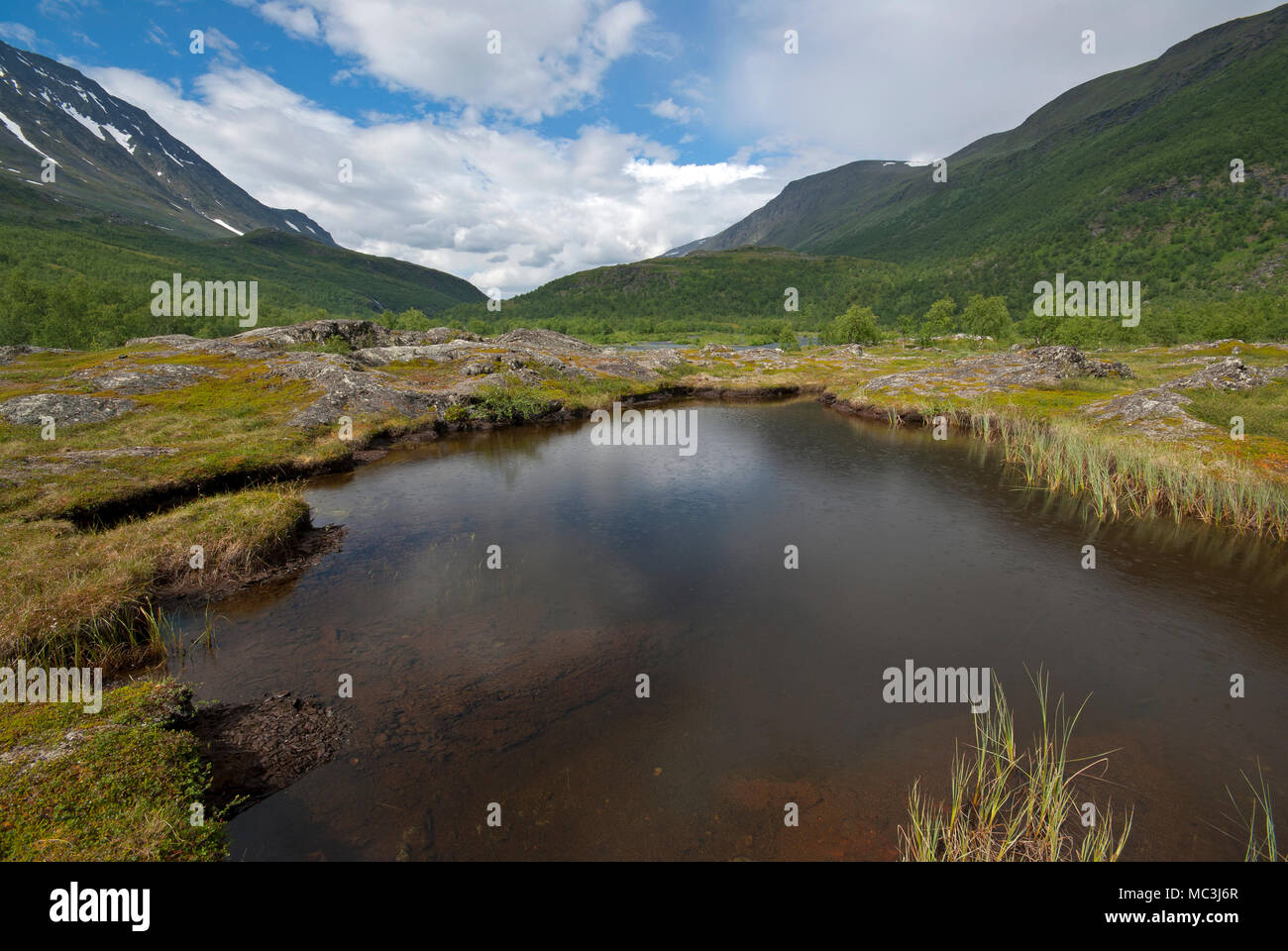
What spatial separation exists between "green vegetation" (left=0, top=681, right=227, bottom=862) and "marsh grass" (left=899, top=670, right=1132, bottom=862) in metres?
12.5

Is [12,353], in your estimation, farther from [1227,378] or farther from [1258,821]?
[1227,378]

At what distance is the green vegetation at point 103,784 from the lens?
754 centimetres

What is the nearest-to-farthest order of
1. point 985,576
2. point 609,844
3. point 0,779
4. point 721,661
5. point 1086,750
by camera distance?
1. point 0,779
2. point 609,844
3. point 1086,750
4. point 721,661
5. point 985,576

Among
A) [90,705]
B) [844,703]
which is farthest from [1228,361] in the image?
[90,705]

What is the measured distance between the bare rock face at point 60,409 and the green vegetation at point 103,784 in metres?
37.1

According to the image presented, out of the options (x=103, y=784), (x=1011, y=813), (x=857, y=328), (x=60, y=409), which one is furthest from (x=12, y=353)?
(x=857, y=328)

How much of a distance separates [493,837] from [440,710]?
415cm

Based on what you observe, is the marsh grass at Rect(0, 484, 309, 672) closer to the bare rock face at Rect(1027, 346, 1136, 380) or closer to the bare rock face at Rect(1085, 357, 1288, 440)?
the bare rock face at Rect(1085, 357, 1288, 440)

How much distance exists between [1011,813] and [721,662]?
7.42 m

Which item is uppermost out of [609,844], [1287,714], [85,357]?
[85,357]

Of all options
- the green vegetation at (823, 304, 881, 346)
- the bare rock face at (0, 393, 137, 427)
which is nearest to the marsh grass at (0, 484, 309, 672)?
the bare rock face at (0, 393, 137, 427)

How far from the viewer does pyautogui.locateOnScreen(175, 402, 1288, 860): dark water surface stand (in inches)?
404

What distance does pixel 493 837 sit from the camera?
9906mm
